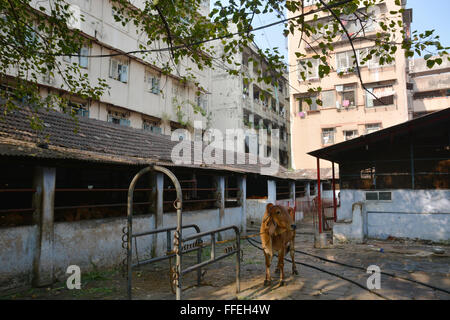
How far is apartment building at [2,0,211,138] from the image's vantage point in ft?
55.7

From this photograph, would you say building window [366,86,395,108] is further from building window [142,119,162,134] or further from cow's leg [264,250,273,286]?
cow's leg [264,250,273,286]

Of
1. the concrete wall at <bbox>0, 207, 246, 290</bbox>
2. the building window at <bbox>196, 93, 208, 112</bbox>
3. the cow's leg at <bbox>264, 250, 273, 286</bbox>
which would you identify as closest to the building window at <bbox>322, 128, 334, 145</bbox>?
the building window at <bbox>196, 93, 208, 112</bbox>

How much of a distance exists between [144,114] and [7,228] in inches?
598

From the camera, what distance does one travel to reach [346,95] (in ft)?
91.9

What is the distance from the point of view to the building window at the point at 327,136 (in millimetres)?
28375

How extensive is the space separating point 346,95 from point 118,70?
19984 millimetres

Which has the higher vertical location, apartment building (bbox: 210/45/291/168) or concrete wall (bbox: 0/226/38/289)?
apartment building (bbox: 210/45/291/168)

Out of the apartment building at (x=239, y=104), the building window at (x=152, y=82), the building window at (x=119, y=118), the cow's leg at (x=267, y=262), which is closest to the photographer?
the cow's leg at (x=267, y=262)

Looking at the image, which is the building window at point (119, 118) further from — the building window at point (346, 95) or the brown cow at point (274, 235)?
the building window at point (346, 95)

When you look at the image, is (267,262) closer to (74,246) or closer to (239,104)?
(74,246)

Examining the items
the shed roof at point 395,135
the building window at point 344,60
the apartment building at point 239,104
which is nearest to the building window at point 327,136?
the building window at point 344,60

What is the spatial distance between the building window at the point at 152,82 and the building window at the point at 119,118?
9.37 feet

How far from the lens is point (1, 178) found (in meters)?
9.81

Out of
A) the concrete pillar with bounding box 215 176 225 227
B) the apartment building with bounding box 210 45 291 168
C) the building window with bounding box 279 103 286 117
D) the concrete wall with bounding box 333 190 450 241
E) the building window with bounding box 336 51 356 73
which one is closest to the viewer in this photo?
the concrete wall with bounding box 333 190 450 241
